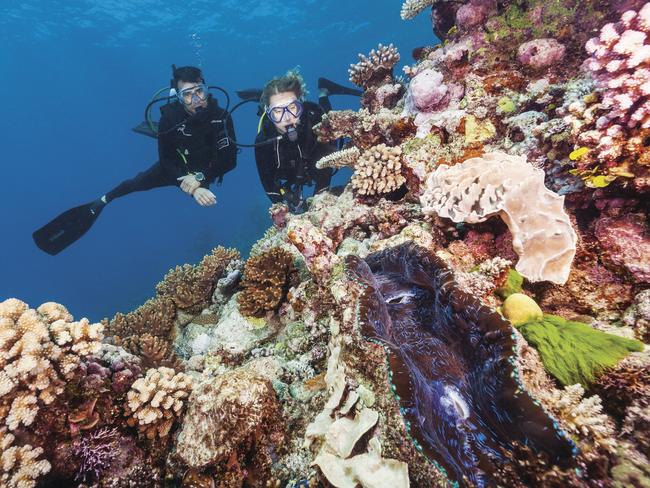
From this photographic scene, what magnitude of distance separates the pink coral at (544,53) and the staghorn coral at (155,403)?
20.2 ft

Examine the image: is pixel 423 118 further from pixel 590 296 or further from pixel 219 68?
pixel 219 68

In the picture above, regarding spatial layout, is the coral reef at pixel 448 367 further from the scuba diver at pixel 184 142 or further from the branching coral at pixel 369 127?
the scuba diver at pixel 184 142

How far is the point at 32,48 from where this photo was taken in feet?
174

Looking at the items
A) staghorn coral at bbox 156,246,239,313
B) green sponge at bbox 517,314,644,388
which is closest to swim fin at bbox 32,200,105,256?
staghorn coral at bbox 156,246,239,313

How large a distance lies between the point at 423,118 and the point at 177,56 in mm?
81903

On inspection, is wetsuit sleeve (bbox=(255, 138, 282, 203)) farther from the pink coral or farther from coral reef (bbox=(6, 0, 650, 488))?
the pink coral

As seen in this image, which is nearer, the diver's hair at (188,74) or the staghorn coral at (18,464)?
the staghorn coral at (18,464)

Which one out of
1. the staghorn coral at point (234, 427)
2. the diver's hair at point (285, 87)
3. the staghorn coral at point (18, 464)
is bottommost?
the staghorn coral at point (234, 427)

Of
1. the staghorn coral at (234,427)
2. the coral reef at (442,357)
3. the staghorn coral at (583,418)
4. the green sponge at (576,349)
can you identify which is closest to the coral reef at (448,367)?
the coral reef at (442,357)

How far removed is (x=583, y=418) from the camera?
1514 millimetres

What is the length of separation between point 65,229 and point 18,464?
8.80 m

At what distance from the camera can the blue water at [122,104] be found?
48.8 m

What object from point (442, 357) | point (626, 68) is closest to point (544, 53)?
A: point (626, 68)

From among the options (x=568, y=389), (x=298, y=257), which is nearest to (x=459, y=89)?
(x=298, y=257)
